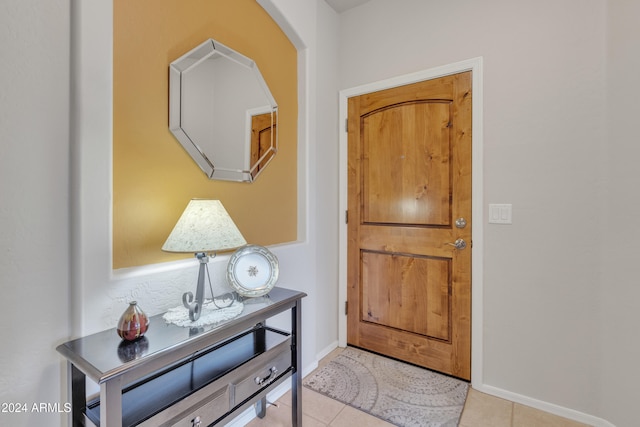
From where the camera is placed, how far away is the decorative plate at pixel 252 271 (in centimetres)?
138

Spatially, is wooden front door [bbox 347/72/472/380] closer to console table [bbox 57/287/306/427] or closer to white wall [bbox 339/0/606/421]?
white wall [bbox 339/0/606/421]

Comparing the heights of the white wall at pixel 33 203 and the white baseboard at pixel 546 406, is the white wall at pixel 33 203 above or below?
above

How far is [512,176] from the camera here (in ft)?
5.89

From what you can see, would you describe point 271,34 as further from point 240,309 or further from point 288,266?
point 240,309

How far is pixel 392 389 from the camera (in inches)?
74.6

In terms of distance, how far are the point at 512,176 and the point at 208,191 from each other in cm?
176

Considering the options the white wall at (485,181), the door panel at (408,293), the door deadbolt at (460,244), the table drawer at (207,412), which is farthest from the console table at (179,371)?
the door deadbolt at (460,244)

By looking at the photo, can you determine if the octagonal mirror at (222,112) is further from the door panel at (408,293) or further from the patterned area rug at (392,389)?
the patterned area rug at (392,389)

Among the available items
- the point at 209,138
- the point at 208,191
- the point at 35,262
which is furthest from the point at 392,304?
the point at 35,262

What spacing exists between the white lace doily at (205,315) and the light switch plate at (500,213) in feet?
5.19

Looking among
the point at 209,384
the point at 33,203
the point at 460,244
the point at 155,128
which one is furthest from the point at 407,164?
the point at 33,203

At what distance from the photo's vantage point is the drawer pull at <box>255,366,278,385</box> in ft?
4.14

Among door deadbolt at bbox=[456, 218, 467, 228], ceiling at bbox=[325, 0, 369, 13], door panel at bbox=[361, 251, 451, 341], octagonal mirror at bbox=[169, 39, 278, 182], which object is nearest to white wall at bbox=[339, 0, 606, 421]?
door deadbolt at bbox=[456, 218, 467, 228]

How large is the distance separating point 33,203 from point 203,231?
0.51m
